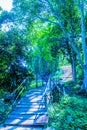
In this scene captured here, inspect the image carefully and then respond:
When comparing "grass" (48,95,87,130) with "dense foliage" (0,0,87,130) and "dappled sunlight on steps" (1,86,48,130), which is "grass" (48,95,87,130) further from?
"dappled sunlight on steps" (1,86,48,130)

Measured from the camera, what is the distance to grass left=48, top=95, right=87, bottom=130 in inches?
375

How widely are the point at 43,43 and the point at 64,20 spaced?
20.1 ft

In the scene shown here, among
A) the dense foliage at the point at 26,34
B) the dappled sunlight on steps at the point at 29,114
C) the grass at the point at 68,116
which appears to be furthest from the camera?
the dense foliage at the point at 26,34

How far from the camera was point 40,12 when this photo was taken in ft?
63.1

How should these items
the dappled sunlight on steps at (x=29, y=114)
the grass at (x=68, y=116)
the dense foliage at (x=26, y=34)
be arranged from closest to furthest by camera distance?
the grass at (x=68, y=116)
the dappled sunlight on steps at (x=29, y=114)
the dense foliage at (x=26, y=34)

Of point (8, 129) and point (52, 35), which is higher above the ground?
point (52, 35)

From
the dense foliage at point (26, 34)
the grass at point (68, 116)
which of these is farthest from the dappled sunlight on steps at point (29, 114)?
the dense foliage at point (26, 34)

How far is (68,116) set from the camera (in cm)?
1017

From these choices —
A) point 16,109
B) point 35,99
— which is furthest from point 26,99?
point 16,109

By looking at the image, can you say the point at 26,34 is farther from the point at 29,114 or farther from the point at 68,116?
the point at 68,116

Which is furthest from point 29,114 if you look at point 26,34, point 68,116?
point 26,34

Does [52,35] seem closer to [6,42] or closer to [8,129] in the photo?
[6,42]

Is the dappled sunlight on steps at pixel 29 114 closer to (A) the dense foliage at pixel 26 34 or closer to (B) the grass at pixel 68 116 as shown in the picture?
(B) the grass at pixel 68 116

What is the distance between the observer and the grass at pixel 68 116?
952 centimetres
